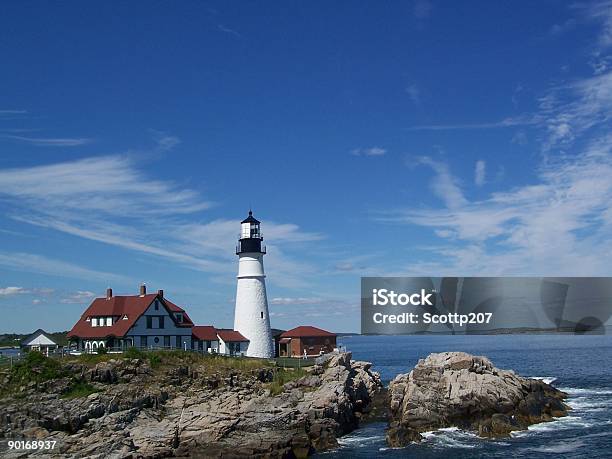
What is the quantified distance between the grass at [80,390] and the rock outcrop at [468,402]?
18.0 m

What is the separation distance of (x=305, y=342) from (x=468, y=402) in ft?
83.6

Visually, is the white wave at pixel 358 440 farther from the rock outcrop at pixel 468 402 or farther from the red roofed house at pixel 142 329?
the red roofed house at pixel 142 329

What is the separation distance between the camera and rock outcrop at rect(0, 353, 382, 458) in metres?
32.9

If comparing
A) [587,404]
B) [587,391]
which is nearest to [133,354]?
[587,404]

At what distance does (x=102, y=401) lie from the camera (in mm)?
36969

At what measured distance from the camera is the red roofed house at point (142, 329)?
164 ft

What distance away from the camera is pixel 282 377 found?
4444 centimetres

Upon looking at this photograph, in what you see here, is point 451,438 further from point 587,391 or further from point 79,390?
point 79,390

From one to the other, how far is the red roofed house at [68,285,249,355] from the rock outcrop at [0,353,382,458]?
774 cm

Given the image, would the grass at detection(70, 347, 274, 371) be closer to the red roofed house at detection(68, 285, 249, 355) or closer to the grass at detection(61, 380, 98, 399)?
the grass at detection(61, 380, 98, 399)

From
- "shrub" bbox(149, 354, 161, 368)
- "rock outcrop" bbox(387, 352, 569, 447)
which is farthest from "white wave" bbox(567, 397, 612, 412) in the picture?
"shrub" bbox(149, 354, 161, 368)

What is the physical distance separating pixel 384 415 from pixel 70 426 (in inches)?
760

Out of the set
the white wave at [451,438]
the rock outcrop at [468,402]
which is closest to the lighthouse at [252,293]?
the rock outcrop at [468,402]

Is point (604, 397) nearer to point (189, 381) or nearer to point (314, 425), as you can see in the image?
point (314, 425)
